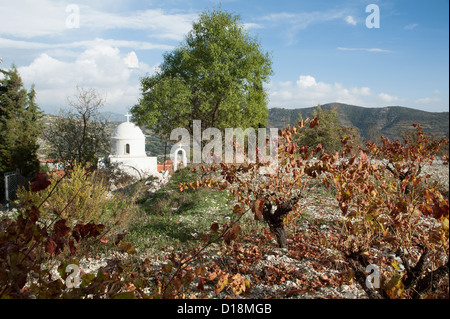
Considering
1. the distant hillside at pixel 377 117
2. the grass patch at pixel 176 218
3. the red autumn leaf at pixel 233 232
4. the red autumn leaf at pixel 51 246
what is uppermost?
the distant hillside at pixel 377 117

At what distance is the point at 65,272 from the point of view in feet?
6.65

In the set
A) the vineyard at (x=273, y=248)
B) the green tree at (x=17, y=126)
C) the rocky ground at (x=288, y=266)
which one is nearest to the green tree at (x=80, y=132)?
the green tree at (x=17, y=126)

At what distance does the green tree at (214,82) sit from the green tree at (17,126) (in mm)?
6232

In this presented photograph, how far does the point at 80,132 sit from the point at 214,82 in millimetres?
9341

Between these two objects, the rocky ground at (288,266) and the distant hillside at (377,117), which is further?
the distant hillside at (377,117)

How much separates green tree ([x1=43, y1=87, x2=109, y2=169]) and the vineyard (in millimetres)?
12066

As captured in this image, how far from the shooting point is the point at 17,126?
18.4 meters

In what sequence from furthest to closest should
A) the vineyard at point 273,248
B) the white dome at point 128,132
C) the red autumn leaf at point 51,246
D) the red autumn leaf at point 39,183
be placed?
1. the white dome at point 128,132
2. the vineyard at point 273,248
3. the red autumn leaf at point 51,246
4. the red autumn leaf at point 39,183

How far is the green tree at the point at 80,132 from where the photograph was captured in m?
17.4

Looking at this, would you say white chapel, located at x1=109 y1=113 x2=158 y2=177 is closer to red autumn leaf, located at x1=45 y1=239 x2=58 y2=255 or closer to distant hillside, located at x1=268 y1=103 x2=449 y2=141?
distant hillside, located at x1=268 y1=103 x2=449 y2=141

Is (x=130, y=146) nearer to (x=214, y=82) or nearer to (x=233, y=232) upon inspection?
(x=214, y=82)

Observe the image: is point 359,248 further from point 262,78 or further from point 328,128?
point 328,128
